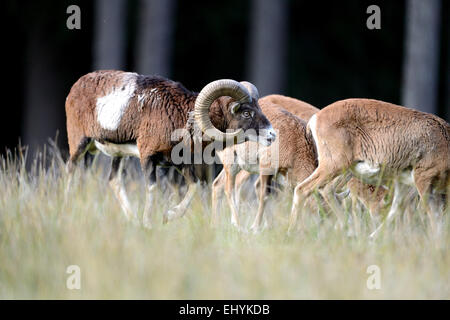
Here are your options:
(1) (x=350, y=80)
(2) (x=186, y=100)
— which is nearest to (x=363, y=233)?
(2) (x=186, y=100)

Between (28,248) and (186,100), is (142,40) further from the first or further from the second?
(28,248)

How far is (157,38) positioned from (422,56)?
18.7 ft

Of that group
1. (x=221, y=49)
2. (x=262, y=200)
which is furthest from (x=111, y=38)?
(x=262, y=200)

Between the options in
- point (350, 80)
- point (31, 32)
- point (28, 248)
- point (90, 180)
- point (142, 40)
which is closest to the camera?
point (28, 248)

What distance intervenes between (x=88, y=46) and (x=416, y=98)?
1041 centimetres

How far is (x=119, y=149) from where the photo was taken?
8.62m

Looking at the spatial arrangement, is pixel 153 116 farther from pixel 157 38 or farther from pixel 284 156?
pixel 157 38

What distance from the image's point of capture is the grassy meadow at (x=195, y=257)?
5938mm

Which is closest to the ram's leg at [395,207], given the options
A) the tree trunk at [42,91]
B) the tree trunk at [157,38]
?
the tree trunk at [157,38]

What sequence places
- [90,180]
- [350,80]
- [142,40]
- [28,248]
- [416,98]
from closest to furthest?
[28,248]
[90,180]
[416,98]
[142,40]
[350,80]

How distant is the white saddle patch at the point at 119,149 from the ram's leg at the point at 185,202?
661mm

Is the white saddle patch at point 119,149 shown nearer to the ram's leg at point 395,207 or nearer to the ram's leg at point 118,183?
the ram's leg at point 118,183
